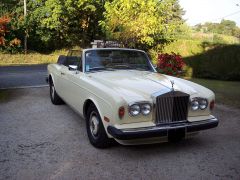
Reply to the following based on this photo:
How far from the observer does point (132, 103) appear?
4.32 m

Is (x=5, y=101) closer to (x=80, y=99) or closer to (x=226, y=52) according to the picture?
(x=80, y=99)

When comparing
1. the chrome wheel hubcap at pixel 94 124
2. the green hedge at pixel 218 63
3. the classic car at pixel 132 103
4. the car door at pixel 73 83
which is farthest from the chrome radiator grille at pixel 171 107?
the green hedge at pixel 218 63

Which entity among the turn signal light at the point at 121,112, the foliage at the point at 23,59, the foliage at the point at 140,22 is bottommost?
the foliage at the point at 23,59

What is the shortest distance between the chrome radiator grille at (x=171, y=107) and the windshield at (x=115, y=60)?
164cm

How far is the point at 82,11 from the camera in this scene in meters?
26.1

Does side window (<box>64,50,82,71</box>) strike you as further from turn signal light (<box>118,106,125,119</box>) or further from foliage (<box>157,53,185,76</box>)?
foliage (<box>157,53,185,76</box>)

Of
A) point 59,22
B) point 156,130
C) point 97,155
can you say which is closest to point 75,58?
point 97,155

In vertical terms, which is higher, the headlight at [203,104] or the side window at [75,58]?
the side window at [75,58]

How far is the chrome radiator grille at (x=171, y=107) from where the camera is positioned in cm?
448

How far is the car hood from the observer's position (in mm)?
4562

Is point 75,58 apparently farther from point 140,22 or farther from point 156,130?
point 140,22

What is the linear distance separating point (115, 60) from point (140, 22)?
11927 millimetres

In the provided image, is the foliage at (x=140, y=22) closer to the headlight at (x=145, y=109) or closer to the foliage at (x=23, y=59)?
the foliage at (x=23, y=59)

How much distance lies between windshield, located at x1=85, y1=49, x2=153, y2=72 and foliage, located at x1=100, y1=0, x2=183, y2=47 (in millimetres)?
11287
